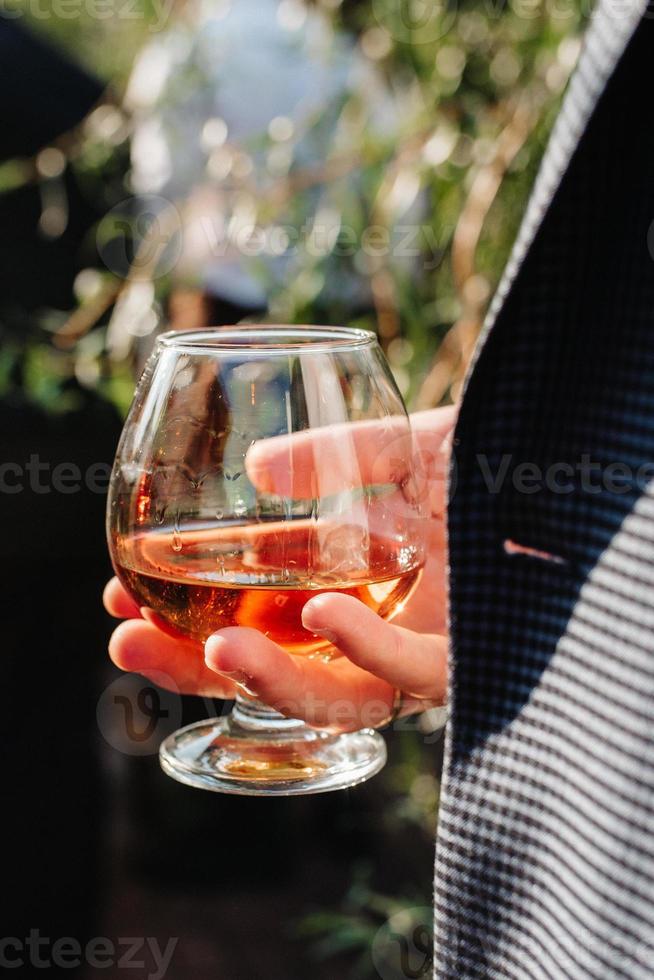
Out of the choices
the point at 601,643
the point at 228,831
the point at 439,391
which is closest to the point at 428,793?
the point at 439,391

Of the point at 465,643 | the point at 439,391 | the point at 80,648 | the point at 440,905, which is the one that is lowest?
the point at 80,648

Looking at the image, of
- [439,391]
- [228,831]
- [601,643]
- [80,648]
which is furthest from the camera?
[228,831]

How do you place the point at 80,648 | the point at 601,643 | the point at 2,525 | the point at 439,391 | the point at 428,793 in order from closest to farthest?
the point at 601,643, the point at 439,391, the point at 428,793, the point at 2,525, the point at 80,648

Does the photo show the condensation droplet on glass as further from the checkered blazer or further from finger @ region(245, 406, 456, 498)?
the checkered blazer

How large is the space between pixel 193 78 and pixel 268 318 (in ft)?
1.05

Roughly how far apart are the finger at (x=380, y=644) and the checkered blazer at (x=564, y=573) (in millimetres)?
109

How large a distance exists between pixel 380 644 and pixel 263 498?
0.11 m

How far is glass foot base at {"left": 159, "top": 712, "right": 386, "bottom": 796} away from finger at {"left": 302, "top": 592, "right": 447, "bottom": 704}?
6 cm

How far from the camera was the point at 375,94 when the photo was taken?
1.30m

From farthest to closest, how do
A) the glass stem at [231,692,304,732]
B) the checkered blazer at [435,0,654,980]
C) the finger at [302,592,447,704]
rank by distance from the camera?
the glass stem at [231,692,304,732]
the finger at [302,592,447,704]
the checkered blazer at [435,0,654,980]

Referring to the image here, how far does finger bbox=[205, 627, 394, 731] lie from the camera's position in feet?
1.82

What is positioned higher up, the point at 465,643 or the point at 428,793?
the point at 465,643

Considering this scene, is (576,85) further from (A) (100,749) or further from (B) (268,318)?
(A) (100,749)

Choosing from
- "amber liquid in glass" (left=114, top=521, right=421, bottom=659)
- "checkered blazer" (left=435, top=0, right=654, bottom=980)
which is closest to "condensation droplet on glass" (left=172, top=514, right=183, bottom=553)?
"amber liquid in glass" (left=114, top=521, right=421, bottom=659)
